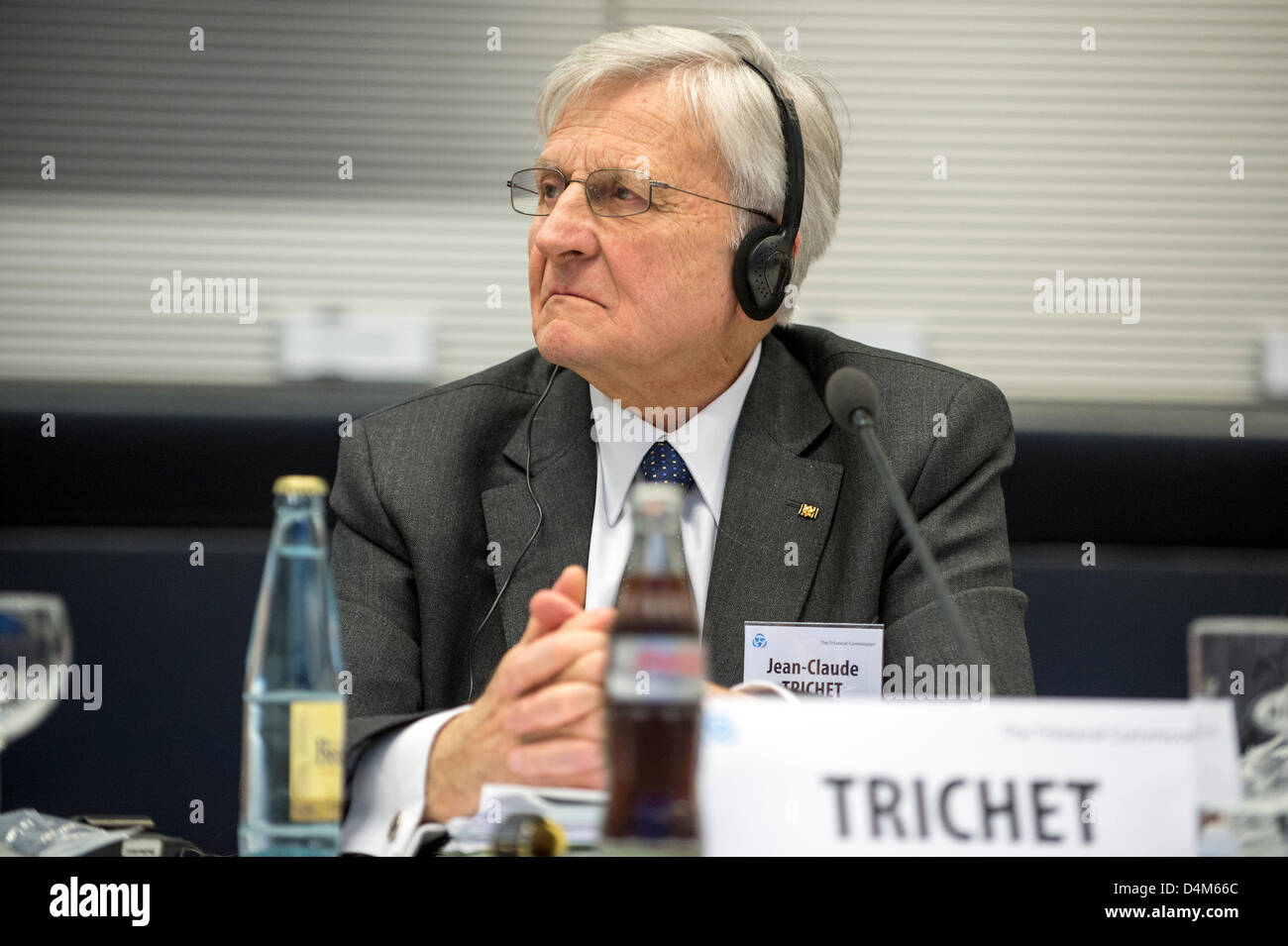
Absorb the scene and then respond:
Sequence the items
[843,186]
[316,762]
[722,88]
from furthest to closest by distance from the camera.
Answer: [843,186], [722,88], [316,762]

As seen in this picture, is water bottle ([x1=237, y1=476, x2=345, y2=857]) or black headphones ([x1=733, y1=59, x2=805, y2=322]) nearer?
water bottle ([x1=237, y1=476, x2=345, y2=857])

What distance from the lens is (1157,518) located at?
2.35m

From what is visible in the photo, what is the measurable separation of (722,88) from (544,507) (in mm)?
672

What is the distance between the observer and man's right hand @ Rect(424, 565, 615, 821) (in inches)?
44.0


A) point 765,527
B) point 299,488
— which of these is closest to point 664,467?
point 765,527

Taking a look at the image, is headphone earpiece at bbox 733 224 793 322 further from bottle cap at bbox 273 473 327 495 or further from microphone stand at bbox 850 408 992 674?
bottle cap at bbox 273 473 327 495

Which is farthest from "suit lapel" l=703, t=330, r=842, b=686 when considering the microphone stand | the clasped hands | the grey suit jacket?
the clasped hands

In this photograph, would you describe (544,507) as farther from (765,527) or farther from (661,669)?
(661,669)

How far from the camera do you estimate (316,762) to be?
0.98m

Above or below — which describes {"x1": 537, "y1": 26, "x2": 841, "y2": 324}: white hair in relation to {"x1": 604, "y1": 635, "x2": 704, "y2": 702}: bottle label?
above

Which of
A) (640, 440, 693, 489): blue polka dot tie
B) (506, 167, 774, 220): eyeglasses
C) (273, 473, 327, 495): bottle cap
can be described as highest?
(506, 167, 774, 220): eyeglasses

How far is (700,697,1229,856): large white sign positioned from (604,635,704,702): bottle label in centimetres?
2
